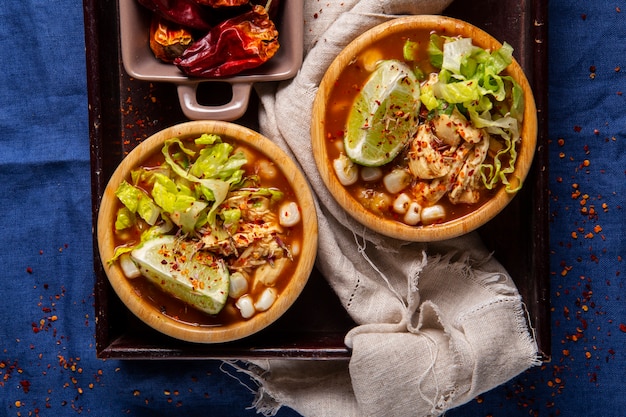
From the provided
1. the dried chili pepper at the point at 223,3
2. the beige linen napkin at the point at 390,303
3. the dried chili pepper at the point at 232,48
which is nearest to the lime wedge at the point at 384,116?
the beige linen napkin at the point at 390,303

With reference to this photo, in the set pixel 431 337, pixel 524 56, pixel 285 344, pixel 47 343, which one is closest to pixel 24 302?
pixel 47 343

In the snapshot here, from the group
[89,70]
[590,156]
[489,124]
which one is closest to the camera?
[489,124]

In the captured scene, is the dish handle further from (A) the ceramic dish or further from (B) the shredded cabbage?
(B) the shredded cabbage

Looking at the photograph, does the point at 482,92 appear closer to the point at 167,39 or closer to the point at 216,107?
the point at 216,107

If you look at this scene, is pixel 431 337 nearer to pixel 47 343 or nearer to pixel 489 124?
pixel 489 124

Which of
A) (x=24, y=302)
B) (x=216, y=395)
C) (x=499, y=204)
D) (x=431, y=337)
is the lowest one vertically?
(x=216, y=395)

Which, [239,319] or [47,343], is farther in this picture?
[47,343]
